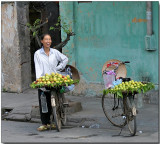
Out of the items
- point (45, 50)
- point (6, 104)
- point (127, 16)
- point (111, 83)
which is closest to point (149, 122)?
point (111, 83)

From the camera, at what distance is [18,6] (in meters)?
12.6

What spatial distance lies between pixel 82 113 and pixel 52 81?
1.78 metres

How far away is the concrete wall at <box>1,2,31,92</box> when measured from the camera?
12586 millimetres

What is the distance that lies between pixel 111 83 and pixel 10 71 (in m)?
5.20

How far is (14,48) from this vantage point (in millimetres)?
12664

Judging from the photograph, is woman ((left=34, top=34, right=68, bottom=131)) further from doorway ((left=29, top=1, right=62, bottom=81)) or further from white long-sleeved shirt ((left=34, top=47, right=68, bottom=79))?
doorway ((left=29, top=1, right=62, bottom=81))

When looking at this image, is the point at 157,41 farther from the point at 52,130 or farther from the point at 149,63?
the point at 52,130

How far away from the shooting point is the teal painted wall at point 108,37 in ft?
35.1

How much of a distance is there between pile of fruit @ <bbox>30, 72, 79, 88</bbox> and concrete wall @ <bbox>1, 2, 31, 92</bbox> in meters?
4.55

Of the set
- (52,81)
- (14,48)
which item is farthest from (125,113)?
(14,48)

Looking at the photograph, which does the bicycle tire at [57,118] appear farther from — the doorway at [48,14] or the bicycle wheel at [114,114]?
the doorway at [48,14]

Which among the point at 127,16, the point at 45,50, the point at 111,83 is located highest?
the point at 127,16

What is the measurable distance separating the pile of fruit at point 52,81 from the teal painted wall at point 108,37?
2.96 meters

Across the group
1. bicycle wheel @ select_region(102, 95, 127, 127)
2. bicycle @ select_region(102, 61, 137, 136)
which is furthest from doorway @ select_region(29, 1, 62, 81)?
bicycle @ select_region(102, 61, 137, 136)
